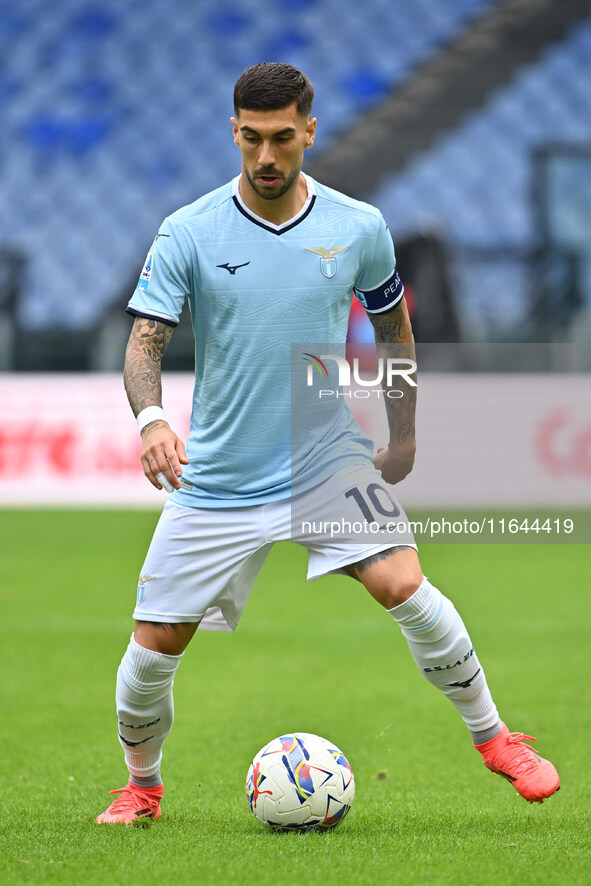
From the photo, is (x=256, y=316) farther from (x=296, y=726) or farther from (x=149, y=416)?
(x=296, y=726)

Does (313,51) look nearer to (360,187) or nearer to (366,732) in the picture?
(360,187)

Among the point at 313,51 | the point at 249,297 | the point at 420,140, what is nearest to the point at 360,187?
the point at 420,140

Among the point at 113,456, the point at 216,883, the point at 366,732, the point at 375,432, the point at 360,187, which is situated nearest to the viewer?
the point at 216,883

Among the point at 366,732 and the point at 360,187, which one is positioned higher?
the point at 360,187

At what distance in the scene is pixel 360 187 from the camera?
17.5 meters

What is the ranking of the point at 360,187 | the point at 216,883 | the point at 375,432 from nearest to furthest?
the point at 216,883 → the point at 375,432 → the point at 360,187

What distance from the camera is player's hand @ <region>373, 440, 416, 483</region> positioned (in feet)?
12.7

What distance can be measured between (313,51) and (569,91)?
13.4ft

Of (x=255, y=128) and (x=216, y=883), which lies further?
(x=255, y=128)

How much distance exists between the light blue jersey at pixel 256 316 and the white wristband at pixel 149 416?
0.29 m

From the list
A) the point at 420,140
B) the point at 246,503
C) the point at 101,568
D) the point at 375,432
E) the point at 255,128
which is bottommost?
the point at 101,568

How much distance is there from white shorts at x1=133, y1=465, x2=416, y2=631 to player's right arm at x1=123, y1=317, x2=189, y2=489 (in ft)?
1.21

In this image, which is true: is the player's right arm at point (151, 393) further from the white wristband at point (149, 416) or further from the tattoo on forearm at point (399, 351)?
the tattoo on forearm at point (399, 351)

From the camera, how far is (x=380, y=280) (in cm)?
377
